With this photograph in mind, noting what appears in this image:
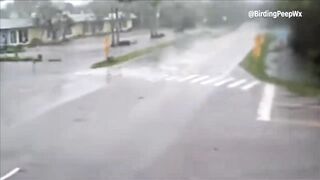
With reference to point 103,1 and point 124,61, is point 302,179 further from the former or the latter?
point 124,61

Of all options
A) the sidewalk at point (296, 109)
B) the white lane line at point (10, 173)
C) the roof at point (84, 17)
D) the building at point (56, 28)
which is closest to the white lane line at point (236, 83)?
the sidewalk at point (296, 109)

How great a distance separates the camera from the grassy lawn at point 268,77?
532cm

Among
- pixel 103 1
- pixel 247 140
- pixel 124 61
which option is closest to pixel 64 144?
pixel 247 140

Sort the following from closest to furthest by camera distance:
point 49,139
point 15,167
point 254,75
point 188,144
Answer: point 15,167 → point 188,144 → point 49,139 → point 254,75

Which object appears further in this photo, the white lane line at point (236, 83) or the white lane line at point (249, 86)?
the white lane line at point (236, 83)

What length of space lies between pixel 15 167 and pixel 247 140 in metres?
1.68

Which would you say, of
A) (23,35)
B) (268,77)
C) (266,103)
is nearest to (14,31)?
(23,35)

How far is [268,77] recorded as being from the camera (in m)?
7.04

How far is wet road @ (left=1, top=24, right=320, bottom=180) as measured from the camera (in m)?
3.32

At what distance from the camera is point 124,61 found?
9.27 meters

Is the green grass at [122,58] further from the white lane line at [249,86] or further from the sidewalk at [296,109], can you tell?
the sidewalk at [296,109]

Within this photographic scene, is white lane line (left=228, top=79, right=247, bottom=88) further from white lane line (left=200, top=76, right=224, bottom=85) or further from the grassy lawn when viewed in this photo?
white lane line (left=200, top=76, right=224, bottom=85)

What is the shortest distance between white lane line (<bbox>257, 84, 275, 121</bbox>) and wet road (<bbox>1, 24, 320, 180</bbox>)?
0.4 inches

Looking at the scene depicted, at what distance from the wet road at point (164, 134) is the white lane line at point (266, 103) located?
0.01m
